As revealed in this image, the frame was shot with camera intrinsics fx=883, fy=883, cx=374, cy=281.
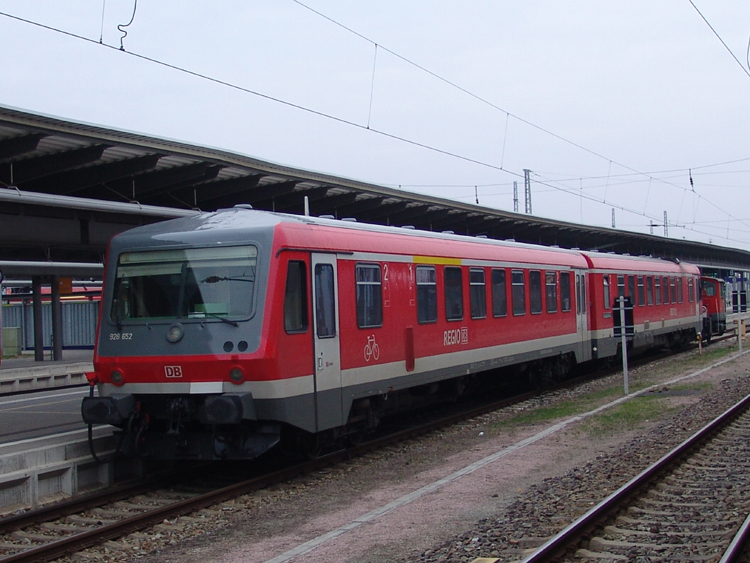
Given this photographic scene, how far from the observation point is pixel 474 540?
7344mm

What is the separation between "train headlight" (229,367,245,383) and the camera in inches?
379

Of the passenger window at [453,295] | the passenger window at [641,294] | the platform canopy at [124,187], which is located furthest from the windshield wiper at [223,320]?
the passenger window at [641,294]

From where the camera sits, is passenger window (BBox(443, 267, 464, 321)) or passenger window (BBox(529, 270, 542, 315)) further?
passenger window (BBox(529, 270, 542, 315))

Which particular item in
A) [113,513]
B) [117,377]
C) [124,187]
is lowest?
[113,513]

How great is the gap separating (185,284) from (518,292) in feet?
27.0

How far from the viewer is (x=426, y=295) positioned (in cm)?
1329

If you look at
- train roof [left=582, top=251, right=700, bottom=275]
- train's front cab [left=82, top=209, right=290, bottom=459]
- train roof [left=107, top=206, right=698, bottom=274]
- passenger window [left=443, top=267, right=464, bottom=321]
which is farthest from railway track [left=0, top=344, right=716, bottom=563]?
train roof [left=582, top=251, right=700, bottom=275]

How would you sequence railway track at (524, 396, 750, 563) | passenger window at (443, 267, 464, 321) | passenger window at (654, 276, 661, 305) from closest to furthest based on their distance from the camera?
railway track at (524, 396, 750, 563) → passenger window at (443, 267, 464, 321) → passenger window at (654, 276, 661, 305)

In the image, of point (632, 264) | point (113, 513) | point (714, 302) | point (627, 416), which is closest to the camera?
point (113, 513)

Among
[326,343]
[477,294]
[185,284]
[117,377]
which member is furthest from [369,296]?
[477,294]

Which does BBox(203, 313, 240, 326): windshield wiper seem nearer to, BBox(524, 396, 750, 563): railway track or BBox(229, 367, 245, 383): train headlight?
BBox(229, 367, 245, 383): train headlight

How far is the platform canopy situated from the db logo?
14.7 feet

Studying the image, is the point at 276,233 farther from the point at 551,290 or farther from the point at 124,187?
the point at 551,290

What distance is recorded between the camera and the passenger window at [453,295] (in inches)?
550
